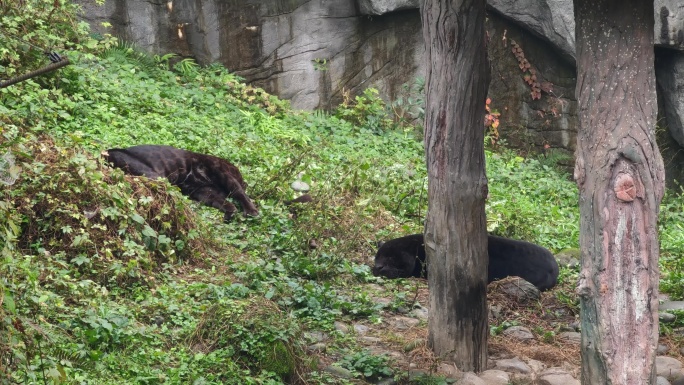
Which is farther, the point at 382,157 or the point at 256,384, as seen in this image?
the point at 382,157

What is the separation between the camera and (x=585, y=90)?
17.2ft

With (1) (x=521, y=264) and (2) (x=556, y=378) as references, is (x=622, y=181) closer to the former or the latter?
(2) (x=556, y=378)

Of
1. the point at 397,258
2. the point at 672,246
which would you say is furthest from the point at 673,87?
the point at 397,258

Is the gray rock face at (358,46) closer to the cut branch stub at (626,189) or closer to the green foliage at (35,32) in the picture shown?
the green foliage at (35,32)

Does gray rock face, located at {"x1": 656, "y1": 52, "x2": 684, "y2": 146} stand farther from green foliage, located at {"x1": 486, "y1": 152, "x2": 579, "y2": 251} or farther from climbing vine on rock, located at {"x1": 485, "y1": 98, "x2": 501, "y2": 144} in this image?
climbing vine on rock, located at {"x1": 485, "y1": 98, "x2": 501, "y2": 144}

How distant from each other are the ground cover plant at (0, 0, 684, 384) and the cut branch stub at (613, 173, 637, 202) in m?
2.09

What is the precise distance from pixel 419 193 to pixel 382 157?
2111mm

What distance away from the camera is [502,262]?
30.4 feet

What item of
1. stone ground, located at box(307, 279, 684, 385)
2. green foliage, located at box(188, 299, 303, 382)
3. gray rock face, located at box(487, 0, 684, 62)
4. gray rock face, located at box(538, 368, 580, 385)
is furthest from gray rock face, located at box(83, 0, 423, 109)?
gray rock face, located at box(538, 368, 580, 385)

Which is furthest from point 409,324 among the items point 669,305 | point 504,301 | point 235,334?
point 669,305

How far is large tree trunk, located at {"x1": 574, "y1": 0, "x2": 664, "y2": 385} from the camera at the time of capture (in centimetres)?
511

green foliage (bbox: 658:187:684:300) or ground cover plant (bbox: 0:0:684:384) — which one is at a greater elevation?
ground cover plant (bbox: 0:0:684:384)

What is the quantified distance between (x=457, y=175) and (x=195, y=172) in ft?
15.2

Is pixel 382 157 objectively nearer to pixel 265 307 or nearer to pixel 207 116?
pixel 207 116
